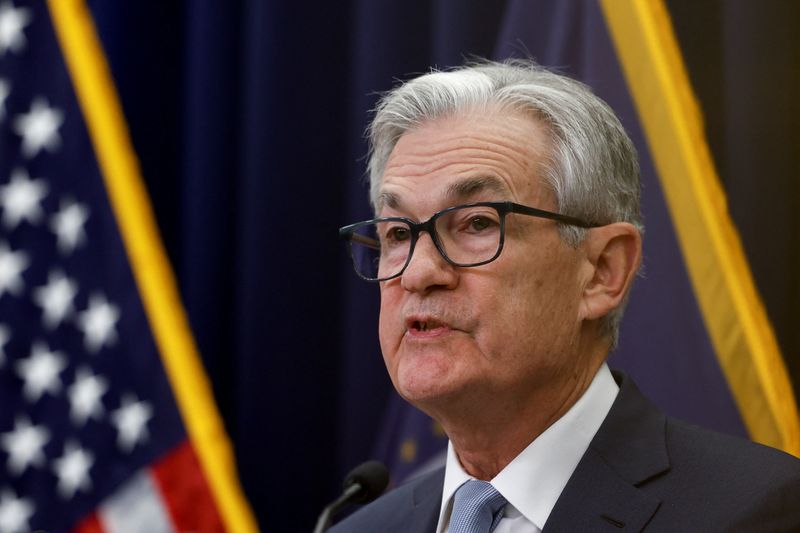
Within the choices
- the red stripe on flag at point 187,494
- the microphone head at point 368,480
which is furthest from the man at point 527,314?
the red stripe on flag at point 187,494

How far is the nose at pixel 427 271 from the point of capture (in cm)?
161

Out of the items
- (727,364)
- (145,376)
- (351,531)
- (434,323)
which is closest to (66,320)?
(145,376)

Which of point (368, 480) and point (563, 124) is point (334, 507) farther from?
point (563, 124)

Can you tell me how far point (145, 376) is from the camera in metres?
2.88

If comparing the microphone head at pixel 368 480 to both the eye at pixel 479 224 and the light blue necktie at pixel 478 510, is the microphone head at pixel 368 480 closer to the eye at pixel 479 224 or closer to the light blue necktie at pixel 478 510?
the light blue necktie at pixel 478 510

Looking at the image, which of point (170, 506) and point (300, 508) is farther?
point (300, 508)

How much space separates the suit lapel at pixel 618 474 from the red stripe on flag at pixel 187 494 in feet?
4.92

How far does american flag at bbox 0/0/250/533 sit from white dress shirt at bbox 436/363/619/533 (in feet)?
4.58

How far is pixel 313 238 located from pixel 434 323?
5.70 ft

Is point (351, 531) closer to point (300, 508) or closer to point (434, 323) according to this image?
point (434, 323)

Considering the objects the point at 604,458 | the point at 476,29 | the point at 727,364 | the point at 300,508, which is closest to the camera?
the point at 604,458

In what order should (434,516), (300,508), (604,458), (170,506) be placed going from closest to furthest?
(604,458), (434,516), (170,506), (300,508)

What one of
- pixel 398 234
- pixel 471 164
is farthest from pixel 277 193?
pixel 471 164

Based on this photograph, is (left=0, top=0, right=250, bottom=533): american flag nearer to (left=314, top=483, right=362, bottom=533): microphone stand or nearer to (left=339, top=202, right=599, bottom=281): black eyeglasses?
(left=314, top=483, right=362, bottom=533): microphone stand
